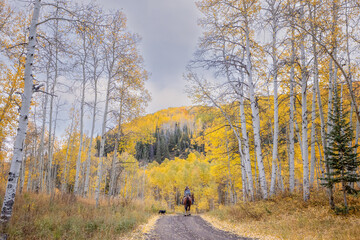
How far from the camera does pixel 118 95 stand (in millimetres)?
12492

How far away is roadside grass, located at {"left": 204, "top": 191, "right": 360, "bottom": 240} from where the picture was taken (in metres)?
5.27

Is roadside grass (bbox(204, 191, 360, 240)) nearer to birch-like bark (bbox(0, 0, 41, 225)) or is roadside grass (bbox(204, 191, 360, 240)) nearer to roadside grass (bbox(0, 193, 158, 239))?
roadside grass (bbox(0, 193, 158, 239))

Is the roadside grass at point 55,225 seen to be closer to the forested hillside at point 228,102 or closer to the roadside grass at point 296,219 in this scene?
the forested hillside at point 228,102

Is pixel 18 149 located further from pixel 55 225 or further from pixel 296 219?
pixel 296 219

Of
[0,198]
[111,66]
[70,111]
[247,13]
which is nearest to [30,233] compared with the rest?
[0,198]

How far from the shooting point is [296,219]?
22.0ft

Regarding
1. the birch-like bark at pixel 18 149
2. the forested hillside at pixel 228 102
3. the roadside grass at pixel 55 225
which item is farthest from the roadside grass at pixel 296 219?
the birch-like bark at pixel 18 149

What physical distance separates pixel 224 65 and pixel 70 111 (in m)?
18.5

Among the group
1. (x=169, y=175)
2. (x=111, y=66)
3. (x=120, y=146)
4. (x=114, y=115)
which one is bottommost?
(x=169, y=175)

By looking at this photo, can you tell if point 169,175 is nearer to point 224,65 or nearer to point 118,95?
point 118,95

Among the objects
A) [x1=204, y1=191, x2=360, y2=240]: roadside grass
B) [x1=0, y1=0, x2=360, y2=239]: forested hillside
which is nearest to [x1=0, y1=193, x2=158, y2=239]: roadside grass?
[x1=0, y1=0, x2=360, y2=239]: forested hillside

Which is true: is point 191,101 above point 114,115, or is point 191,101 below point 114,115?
above

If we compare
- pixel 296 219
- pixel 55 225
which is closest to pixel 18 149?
pixel 55 225

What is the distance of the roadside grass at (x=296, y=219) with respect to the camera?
5.27 m
